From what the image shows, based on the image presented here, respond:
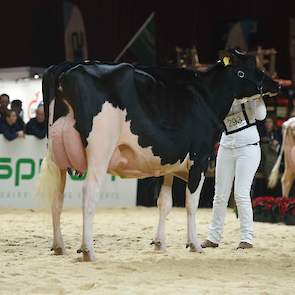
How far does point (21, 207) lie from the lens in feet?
43.5

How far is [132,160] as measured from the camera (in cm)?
709

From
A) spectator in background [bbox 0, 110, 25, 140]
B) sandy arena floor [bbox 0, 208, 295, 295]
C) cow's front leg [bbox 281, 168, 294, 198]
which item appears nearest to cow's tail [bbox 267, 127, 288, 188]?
cow's front leg [bbox 281, 168, 294, 198]

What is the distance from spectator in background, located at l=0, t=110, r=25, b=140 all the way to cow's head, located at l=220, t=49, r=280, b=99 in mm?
6365

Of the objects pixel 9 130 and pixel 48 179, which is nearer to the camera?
pixel 48 179

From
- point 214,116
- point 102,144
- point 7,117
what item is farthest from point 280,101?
point 102,144

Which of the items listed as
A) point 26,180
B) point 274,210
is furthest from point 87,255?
point 26,180

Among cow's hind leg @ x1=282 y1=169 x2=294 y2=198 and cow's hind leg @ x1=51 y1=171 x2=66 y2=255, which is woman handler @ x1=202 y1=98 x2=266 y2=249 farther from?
cow's hind leg @ x1=282 y1=169 x2=294 y2=198

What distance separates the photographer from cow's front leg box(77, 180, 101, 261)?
6625 millimetres

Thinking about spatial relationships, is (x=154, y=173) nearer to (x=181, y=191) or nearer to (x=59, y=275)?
(x=59, y=275)

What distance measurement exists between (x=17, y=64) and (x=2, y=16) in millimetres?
1498

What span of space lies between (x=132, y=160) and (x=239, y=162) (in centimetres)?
143

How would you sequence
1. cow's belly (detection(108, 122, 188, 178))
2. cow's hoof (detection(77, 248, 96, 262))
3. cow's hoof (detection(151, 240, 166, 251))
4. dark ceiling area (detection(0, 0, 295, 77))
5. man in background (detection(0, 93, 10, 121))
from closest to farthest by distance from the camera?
cow's hoof (detection(77, 248, 96, 262)), cow's belly (detection(108, 122, 188, 178)), cow's hoof (detection(151, 240, 166, 251)), man in background (detection(0, 93, 10, 121)), dark ceiling area (detection(0, 0, 295, 77))

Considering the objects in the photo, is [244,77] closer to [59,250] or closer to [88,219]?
[88,219]

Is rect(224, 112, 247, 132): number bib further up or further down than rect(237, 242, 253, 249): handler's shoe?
further up
